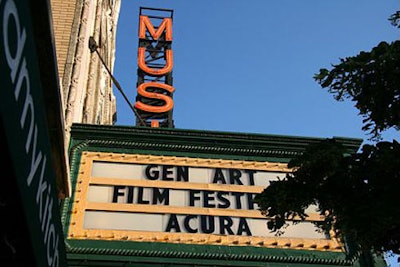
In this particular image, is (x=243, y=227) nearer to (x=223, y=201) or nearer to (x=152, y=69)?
(x=223, y=201)

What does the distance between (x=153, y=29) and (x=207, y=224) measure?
20986 mm

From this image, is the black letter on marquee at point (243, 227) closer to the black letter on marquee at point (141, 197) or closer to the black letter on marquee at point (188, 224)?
the black letter on marquee at point (188, 224)

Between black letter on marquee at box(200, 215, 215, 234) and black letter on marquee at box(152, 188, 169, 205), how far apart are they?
34.1 inches

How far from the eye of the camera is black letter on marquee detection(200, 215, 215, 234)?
10.8 m

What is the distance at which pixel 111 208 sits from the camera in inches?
425

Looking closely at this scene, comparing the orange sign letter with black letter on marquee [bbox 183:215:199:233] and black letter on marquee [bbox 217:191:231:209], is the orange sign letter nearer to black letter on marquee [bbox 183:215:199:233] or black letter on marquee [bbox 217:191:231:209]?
black letter on marquee [bbox 217:191:231:209]

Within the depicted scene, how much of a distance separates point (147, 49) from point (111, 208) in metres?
18.7

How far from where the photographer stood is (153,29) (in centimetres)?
3005

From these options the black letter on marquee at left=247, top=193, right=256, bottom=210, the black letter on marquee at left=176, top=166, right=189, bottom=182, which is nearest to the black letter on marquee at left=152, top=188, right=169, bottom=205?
the black letter on marquee at left=176, top=166, right=189, bottom=182

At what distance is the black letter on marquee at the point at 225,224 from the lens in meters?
10.8

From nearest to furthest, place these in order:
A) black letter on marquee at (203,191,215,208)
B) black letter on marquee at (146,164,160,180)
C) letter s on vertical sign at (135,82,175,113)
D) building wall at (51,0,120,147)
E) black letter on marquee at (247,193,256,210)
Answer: black letter on marquee at (203,191,215,208), black letter on marquee at (247,193,256,210), black letter on marquee at (146,164,160,180), building wall at (51,0,120,147), letter s on vertical sign at (135,82,175,113)

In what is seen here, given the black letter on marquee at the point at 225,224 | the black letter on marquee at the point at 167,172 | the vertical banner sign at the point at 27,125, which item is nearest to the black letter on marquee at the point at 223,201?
the black letter on marquee at the point at 225,224

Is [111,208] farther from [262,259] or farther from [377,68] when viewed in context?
[377,68]

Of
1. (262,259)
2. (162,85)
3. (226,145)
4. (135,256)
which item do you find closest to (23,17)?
(135,256)
